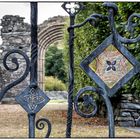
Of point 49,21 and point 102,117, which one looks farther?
point 49,21

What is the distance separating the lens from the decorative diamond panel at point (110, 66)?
7.90ft

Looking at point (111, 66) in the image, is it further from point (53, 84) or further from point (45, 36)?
point (53, 84)

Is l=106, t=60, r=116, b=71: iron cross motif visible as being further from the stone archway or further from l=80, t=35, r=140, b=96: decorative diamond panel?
the stone archway

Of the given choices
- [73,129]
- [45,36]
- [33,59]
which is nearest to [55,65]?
[45,36]

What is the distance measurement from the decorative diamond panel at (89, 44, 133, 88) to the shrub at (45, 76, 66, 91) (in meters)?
24.3

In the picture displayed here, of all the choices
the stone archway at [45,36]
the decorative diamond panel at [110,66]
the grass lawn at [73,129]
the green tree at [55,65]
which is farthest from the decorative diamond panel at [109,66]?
the green tree at [55,65]

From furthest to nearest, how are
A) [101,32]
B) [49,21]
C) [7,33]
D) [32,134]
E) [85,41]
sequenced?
[49,21], [7,33], [85,41], [101,32], [32,134]

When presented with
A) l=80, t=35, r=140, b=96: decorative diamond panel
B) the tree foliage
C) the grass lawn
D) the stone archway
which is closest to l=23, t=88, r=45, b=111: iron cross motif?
l=80, t=35, r=140, b=96: decorative diamond panel

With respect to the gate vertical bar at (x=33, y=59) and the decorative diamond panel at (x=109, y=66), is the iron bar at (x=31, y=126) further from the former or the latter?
the decorative diamond panel at (x=109, y=66)

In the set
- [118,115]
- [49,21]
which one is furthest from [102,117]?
[49,21]

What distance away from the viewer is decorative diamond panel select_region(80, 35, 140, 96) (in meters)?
2.41

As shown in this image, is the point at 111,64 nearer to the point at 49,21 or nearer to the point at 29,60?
the point at 29,60

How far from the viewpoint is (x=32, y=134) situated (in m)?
2.36

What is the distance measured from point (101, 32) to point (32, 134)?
7366mm
